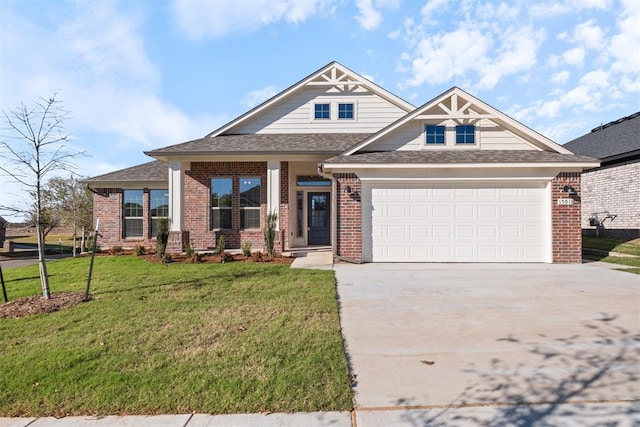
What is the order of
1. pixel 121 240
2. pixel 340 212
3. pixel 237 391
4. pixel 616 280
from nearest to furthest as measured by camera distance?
pixel 237 391 → pixel 616 280 → pixel 340 212 → pixel 121 240

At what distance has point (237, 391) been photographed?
3188 millimetres

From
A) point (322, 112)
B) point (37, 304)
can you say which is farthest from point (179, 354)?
point (322, 112)

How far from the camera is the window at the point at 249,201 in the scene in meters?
13.7

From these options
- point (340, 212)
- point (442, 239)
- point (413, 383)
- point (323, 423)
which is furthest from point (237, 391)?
point (442, 239)

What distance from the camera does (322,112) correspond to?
48.4 feet

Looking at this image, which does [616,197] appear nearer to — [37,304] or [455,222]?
[455,222]

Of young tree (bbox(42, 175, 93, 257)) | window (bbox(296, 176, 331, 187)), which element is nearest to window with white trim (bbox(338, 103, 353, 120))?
window (bbox(296, 176, 331, 187))

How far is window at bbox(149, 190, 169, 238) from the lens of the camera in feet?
50.0

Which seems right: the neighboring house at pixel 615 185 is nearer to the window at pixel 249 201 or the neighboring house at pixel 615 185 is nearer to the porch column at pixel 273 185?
the porch column at pixel 273 185

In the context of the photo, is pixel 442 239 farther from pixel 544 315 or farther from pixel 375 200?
pixel 544 315

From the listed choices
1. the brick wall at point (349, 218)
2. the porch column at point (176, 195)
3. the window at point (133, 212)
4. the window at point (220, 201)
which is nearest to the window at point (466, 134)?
the brick wall at point (349, 218)

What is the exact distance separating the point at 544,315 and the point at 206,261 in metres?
8.62

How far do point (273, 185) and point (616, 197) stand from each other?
15.2m

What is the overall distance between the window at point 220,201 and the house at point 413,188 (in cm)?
4
